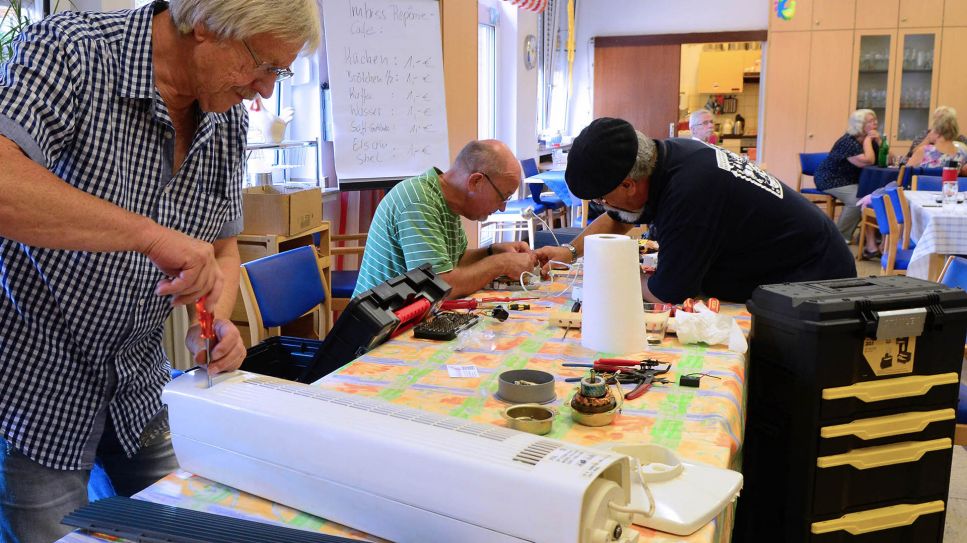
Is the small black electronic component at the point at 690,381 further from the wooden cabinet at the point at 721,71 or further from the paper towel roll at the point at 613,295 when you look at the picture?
the wooden cabinet at the point at 721,71

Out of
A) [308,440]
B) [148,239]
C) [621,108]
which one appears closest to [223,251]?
[148,239]

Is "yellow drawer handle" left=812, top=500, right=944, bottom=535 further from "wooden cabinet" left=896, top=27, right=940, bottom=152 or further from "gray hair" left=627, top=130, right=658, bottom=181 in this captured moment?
"wooden cabinet" left=896, top=27, right=940, bottom=152

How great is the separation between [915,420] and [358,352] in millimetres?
1248

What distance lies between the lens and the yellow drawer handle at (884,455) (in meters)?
1.68

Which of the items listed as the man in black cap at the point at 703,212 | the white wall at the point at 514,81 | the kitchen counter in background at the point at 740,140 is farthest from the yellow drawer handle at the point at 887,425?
the kitchen counter in background at the point at 740,140

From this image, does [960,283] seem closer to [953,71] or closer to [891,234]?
[891,234]

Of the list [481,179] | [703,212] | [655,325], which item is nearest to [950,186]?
[703,212]

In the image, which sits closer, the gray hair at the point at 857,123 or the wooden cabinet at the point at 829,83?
the gray hair at the point at 857,123

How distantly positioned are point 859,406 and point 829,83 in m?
8.02

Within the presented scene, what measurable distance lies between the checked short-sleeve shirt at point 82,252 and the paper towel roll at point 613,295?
2.62 ft

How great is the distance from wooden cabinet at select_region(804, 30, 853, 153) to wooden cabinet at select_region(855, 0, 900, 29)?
175 mm

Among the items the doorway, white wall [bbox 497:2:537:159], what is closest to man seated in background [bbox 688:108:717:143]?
white wall [bbox 497:2:537:159]

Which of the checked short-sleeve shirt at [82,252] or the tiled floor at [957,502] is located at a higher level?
the checked short-sleeve shirt at [82,252]

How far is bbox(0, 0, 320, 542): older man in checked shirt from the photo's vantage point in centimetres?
107
